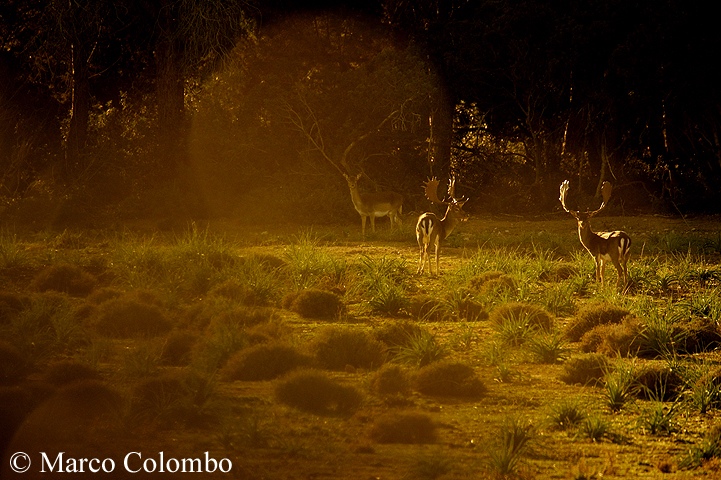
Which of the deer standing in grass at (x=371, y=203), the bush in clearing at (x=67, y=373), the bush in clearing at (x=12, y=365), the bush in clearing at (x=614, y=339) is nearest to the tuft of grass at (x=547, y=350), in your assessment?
the bush in clearing at (x=614, y=339)

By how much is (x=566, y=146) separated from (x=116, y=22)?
515 inches

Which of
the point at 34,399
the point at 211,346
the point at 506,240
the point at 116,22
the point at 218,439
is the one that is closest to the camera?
the point at 218,439

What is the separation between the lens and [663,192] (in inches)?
958

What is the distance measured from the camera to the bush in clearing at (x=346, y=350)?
786 centimetres

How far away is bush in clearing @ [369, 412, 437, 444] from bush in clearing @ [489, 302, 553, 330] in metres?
3.29

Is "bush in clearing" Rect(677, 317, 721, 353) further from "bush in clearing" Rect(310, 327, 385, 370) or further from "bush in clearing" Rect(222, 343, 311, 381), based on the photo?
"bush in clearing" Rect(222, 343, 311, 381)

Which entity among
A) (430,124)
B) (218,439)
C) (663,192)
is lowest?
(218,439)

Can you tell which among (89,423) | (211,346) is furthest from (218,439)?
(211,346)

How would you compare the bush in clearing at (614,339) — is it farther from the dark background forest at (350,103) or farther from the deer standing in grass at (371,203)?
the dark background forest at (350,103)

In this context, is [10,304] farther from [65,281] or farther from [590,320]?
[590,320]

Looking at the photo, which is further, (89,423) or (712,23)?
(712,23)

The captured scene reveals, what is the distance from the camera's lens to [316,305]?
32.9 feet

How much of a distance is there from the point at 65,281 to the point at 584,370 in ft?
22.6

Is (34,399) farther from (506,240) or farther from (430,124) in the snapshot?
(430,124)
